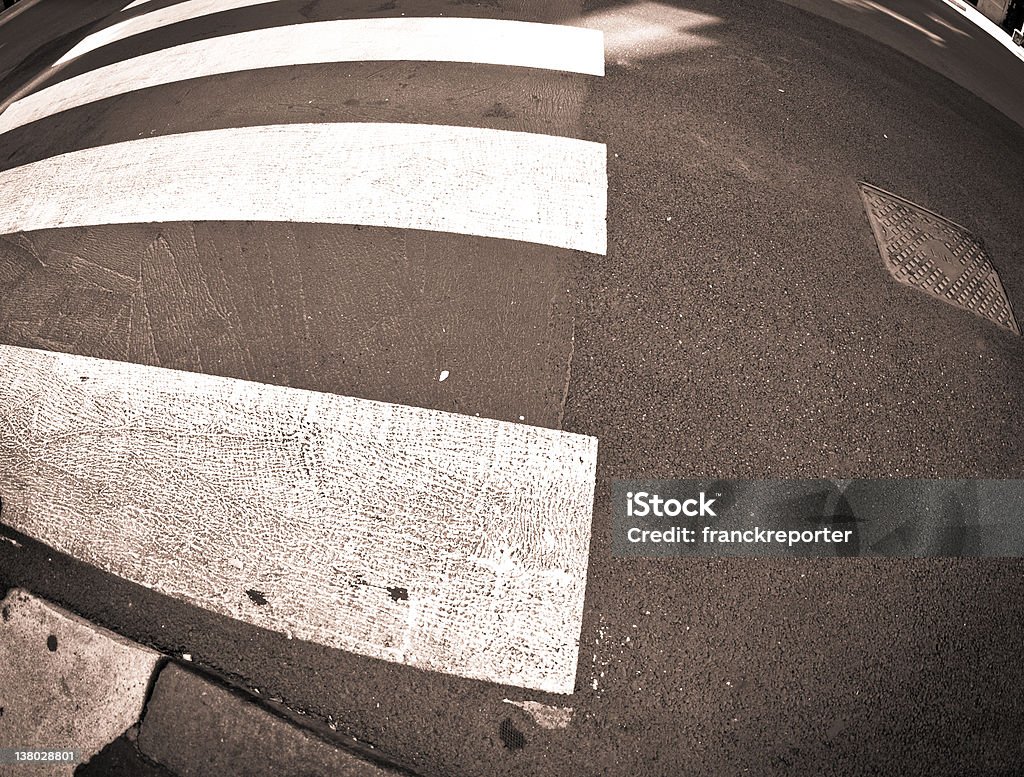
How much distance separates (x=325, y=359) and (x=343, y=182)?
1334mm

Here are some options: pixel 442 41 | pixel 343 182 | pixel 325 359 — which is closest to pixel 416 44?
pixel 442 41

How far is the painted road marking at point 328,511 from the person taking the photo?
8.15 feet

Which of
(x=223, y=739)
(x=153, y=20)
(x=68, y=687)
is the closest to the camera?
(x=223, y=739)

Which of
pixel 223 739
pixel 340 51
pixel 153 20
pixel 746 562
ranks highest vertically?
pixel 153 20

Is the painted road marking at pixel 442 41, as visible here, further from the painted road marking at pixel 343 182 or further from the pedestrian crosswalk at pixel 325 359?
the painted road marking at pixel 343 182

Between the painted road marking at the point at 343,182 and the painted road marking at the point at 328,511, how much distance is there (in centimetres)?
124

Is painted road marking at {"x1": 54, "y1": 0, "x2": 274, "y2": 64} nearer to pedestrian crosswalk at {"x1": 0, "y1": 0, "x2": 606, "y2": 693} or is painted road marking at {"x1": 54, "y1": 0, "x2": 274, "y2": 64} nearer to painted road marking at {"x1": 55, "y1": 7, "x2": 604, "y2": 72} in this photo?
painted road marking at {"x1": 55, "y1": 7, "x2": 604, "y2": 72}

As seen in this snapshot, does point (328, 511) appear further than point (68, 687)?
Yes

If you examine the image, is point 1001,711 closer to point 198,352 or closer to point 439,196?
point 439,196

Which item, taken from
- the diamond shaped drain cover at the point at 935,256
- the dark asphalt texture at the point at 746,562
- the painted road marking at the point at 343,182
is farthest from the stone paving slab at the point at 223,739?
the diamond shaped drain cover at the point at 935,256

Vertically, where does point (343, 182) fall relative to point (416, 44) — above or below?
below

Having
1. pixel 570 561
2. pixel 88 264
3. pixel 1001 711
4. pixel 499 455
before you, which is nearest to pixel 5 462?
pixel 88 264

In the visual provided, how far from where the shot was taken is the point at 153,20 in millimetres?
6414

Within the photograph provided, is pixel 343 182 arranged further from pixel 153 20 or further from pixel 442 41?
pixel 153 20
